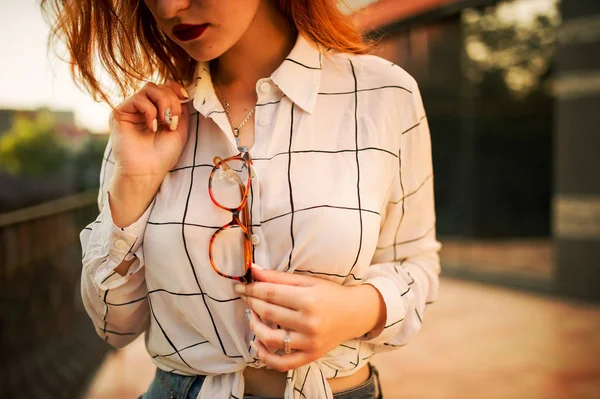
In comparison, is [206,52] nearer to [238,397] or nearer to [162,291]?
[162,291]

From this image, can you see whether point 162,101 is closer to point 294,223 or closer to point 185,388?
point 294,223

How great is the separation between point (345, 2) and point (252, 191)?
470 millimetres

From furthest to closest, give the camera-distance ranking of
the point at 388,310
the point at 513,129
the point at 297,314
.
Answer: the point at 513,129 → the point at 388,310 → the point at 297,314

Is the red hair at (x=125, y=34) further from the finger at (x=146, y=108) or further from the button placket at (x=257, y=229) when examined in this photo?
the button placket at (x=257, y=229)

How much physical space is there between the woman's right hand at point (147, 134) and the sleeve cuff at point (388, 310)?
443mm

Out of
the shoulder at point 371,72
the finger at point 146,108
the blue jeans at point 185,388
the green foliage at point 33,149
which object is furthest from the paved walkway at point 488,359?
the finger at point 146,108

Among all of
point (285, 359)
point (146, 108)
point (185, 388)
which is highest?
point (146, 108)

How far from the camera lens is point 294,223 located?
1121 mm

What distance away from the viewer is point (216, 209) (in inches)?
45.4

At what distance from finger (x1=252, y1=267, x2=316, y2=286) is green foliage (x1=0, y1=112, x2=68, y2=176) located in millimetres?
1871

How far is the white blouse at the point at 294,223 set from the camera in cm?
114

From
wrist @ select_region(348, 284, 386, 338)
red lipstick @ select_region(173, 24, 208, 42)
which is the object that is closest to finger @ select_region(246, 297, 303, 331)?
wrist @ select_region(348, 284, 386, 338)

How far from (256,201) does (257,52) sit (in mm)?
336

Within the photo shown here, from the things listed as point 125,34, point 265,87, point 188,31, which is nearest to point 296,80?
point 265,87
